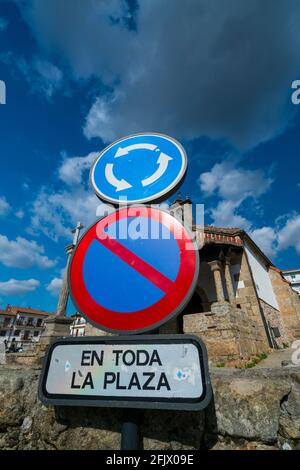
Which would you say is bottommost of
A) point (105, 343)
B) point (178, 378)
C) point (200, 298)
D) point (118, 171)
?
point (178, 378)

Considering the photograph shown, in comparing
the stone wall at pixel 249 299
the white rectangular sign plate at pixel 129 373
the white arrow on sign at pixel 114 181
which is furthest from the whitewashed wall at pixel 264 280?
the white rectangular sign plate at pixel 129 373

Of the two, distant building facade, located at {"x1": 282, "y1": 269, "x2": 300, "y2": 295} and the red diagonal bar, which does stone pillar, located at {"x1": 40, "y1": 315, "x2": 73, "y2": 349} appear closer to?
the red diagonal bar

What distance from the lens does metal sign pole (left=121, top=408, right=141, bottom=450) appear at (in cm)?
77

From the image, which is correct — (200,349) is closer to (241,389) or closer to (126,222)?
(241,389)

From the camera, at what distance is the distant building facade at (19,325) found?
148 feet

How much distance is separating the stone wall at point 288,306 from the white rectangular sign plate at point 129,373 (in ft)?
45.6

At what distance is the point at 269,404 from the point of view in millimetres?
864

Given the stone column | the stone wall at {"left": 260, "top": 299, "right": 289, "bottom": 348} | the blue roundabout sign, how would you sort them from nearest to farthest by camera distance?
1. the blue roundabout sign
2. the stone column
3. the stone wall at {"left": 260, "top": 299, "right": 289, "bottom": 348}

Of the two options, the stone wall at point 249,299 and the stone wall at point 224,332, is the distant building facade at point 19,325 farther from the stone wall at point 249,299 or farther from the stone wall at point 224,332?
the stone wall at point 224,332

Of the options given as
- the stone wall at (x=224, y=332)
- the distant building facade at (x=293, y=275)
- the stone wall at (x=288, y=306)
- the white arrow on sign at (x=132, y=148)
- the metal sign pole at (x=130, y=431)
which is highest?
the distant building facade at (x=293, y=275)

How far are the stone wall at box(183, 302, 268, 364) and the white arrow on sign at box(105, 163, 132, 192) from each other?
18.8ft

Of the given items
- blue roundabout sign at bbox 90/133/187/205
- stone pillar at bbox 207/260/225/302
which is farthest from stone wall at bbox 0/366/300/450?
stone pillar at bbox 207/260/225/302

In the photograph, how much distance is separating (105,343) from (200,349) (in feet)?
1.24
